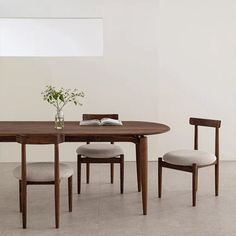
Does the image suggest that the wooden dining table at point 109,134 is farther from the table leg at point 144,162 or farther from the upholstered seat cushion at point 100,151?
the upholstered seat cushion at point 100,151

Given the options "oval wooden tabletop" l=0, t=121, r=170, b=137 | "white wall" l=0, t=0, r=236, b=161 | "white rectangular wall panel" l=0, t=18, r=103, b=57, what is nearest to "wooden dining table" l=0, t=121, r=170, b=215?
"oval wooden tabletop" l=0, t=121, r=170, b=137

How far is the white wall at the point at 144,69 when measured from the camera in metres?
6.08

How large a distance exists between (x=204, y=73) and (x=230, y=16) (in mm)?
743

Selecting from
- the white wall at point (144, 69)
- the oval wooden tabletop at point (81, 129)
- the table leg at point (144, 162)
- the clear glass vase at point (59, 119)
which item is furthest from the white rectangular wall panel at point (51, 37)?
the table leg at point (144, 162)

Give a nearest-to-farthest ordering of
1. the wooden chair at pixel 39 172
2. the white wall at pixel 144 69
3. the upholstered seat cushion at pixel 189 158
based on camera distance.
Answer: the wooden chair at pixel 39 172 → the upholstered seat cushion at pixel 189 158 → the white wall at pixel 144 69

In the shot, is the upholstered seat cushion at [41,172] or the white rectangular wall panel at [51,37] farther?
the white rectangular wall panel at [51,37]

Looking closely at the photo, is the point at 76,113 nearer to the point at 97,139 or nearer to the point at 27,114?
the point at 27,114

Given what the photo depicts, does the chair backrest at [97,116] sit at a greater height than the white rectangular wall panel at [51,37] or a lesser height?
lesser

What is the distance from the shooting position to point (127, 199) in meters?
4.46

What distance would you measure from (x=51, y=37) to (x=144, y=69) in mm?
1189

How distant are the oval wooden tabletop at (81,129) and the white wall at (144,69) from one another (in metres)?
1.65

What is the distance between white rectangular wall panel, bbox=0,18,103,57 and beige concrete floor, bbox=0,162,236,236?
1665mm

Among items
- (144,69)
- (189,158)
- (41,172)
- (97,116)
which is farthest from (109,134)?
(144,69)

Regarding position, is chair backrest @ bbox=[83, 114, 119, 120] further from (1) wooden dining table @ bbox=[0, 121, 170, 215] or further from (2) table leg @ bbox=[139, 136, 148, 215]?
(2) table leg @ bbox=[139, 136, 148, 215]
